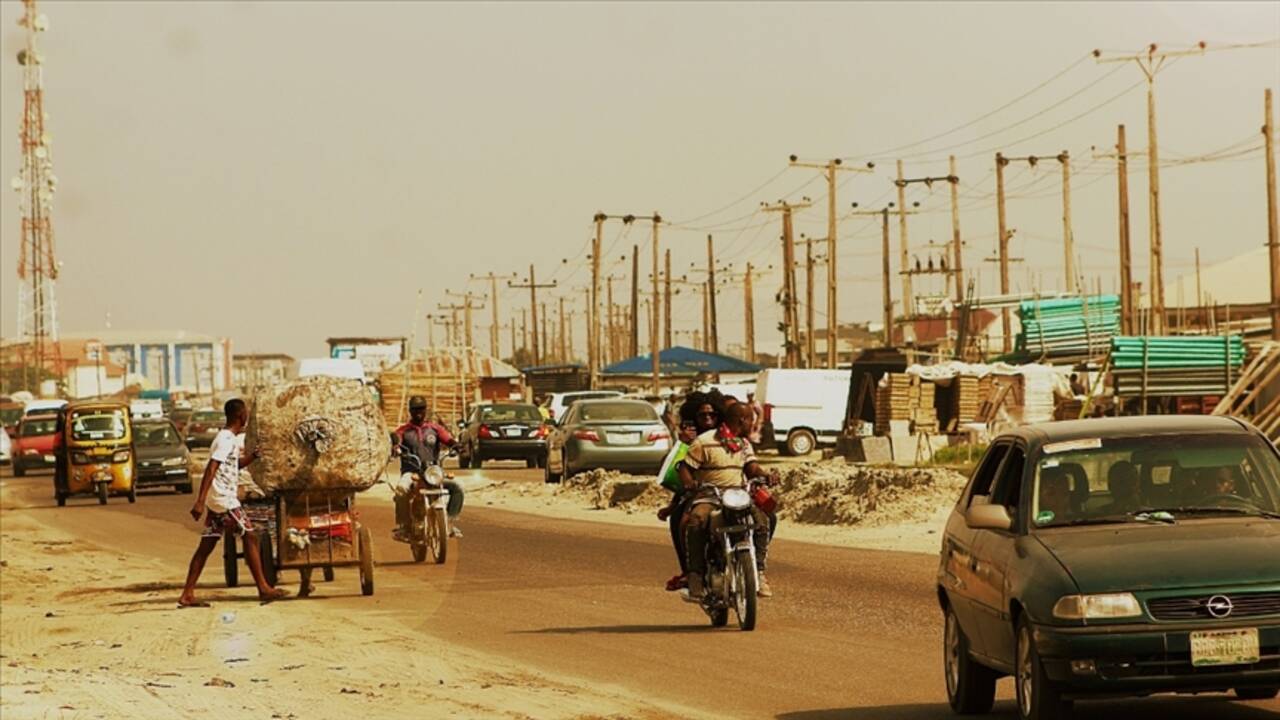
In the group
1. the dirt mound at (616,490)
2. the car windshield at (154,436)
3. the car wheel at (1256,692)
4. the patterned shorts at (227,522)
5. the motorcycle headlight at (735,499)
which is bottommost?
the dirt mound at (616,490)

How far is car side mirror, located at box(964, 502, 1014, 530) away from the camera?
32.4ft

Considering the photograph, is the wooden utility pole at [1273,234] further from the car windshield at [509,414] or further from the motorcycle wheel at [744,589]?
the motorcycle wheel at [744,589]

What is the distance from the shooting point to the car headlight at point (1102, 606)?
29.8 feet

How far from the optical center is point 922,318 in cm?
9956

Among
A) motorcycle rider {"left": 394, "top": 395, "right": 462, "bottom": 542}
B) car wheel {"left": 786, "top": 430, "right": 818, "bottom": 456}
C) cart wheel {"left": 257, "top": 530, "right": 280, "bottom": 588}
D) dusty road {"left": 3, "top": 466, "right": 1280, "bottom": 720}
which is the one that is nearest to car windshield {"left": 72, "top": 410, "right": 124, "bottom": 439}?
dusty road {"left": 3, "top": 466, "right": 1280, "bottom": 720}

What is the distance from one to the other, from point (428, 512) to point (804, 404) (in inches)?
1352

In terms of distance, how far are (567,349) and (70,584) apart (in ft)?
490

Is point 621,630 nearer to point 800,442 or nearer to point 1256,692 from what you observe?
point 1256,692

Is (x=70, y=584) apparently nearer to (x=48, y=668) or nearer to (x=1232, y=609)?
(x=48, y=668)

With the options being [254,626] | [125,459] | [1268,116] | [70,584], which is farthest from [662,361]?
[254,626]

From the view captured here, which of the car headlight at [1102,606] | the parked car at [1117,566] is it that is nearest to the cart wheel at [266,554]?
the parked car at [1117,566]

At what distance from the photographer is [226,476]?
64.4 ft

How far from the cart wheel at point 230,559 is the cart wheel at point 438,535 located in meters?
2.41

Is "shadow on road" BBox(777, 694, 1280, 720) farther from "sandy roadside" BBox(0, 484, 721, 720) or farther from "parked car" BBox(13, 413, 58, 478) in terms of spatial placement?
"parked car" BBox(13, 413, 58, 478)
